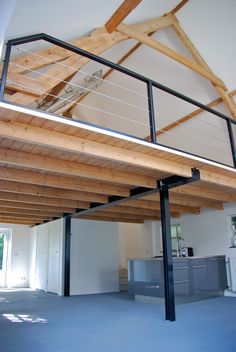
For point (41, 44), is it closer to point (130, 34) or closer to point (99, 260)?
point (130, 34)

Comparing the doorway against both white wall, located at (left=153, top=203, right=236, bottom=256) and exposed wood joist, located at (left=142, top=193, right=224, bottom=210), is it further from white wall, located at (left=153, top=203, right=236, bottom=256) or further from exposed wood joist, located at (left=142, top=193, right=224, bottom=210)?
exposed wood joist, located at (left=142, top=193, right=224, bottom=210)

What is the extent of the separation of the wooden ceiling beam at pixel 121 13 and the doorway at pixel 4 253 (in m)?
8.34

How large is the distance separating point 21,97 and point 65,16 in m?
1.32

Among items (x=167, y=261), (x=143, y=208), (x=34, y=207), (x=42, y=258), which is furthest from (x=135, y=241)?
(x=167, y=261)

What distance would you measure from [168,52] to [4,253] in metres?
8.75

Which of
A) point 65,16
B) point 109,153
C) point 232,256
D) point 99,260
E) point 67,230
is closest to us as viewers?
point 109,153

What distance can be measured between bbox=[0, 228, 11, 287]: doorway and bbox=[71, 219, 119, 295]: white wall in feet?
11.4

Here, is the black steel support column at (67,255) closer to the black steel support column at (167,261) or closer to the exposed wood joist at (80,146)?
A: the black steel support column at (167,261)

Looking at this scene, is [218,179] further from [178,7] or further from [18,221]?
[18,221]

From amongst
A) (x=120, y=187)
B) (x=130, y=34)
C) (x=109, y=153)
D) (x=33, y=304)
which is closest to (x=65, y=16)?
(x=130, y=34)

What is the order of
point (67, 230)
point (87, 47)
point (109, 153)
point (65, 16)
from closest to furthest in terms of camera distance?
point (109, 153) < point (65, 16) < point (87, 47) < point (67, 230)

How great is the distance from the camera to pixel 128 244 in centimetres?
1047

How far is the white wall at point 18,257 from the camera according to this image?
396 inches

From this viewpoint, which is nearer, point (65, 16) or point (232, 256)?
point (65, 16)
